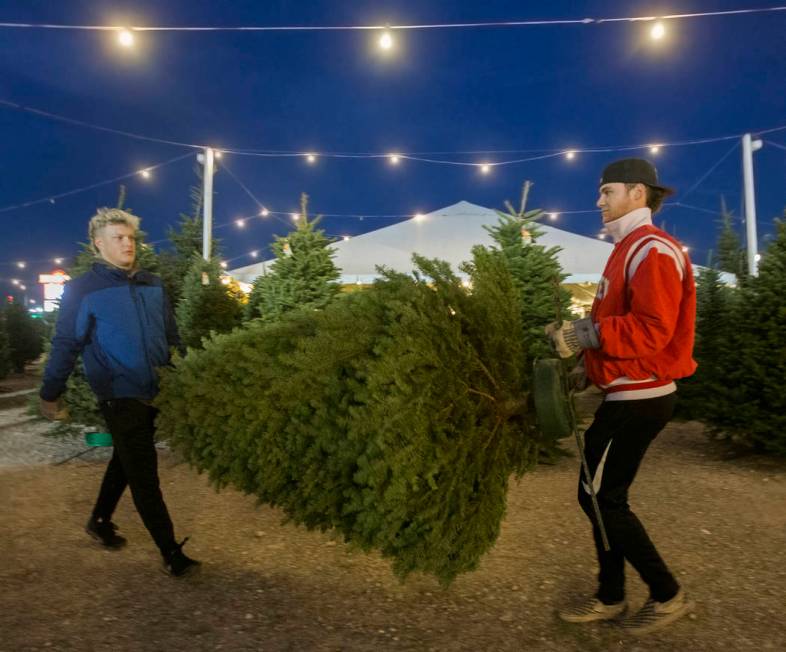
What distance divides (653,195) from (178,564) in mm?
3141

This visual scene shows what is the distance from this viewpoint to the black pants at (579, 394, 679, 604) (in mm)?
2621

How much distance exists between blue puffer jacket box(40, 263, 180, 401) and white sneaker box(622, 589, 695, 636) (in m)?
2.78

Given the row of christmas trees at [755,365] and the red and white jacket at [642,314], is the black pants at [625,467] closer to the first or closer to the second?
Result: the red and white jacket at [642,314]

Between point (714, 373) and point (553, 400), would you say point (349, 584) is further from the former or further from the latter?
point (714, 373)

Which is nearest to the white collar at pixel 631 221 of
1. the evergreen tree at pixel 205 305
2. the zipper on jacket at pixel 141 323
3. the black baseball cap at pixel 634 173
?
the black baseball cap at pixel 634 173

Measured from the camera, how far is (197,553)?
12.3 feet

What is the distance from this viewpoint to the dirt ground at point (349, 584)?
268 cm

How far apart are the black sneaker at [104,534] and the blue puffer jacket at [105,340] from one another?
87cm

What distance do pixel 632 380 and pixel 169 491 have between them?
13.3ft

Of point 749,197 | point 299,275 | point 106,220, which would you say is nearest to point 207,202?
point 299,275

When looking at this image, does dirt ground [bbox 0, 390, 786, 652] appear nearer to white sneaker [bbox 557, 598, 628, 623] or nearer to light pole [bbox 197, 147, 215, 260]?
white sneaker [bbox 557, 598, 628, 623]

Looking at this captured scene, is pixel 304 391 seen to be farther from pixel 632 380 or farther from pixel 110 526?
pixel 110 526

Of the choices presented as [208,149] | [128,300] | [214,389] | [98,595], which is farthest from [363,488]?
[208,149]

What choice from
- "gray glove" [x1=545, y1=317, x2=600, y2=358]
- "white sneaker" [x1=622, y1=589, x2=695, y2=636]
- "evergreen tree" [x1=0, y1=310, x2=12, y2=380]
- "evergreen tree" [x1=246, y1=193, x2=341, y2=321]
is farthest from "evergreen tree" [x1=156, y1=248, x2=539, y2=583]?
"evergreen tree" [x1=0, y1=310, x2=12, y2=380]
